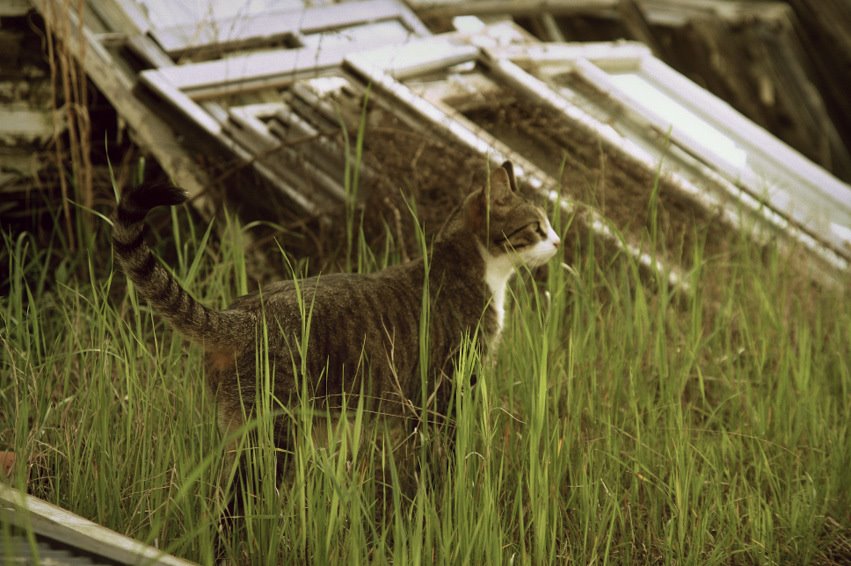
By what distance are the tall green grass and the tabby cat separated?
0.08 m

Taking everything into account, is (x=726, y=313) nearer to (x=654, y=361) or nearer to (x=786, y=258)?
(x=654, y=361)

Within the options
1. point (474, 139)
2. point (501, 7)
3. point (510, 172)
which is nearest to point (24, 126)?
point (474, 139)

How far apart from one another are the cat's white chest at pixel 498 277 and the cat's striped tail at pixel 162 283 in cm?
86

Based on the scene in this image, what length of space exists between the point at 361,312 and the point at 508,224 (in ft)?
2.05

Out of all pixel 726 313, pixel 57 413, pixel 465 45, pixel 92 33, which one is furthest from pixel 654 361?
pixel 92 33

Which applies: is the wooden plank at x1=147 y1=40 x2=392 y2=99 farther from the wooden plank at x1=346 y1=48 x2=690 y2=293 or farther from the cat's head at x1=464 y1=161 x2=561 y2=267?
the cat's head at x1=464 y1=161 x2=561 y2=267

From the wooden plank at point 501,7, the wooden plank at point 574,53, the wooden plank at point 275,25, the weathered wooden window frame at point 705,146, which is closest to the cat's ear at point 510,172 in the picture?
the weathered wooden window frame at point 705,146

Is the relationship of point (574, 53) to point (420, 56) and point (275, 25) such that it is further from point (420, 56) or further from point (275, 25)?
point (275, 25)

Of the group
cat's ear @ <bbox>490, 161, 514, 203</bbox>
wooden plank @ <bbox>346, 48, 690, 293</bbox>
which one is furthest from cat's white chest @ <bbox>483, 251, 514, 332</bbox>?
wooden plank @ <bbox>346, 48, 690, 293</bbox>

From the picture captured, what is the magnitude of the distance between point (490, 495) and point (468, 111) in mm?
2682

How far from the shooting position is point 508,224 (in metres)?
2.96

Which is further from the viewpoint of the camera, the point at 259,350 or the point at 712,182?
the point at 712,182

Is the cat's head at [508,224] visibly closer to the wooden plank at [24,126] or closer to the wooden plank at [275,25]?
the wooden plank at [275,25]

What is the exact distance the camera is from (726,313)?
320cm
